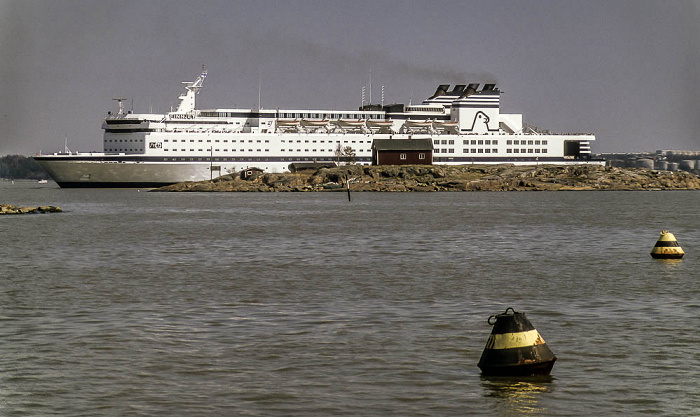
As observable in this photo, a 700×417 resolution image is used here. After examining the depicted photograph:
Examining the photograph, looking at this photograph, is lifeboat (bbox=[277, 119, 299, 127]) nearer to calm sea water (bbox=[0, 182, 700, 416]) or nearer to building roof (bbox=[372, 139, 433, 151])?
building roof (bbox=[372, 139, 433, 151])

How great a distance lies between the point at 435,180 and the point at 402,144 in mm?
8927

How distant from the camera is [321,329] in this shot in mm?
14273

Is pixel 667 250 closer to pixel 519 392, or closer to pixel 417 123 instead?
pixel 519 392

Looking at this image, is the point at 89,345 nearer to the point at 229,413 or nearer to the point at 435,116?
the point at 229,413

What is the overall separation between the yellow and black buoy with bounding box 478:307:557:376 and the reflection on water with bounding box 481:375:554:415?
12 centimetres

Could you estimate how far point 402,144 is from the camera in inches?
4203

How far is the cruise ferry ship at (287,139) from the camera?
9969 centimetres

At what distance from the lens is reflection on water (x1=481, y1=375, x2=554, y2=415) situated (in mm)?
9750

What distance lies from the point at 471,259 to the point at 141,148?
7929cm

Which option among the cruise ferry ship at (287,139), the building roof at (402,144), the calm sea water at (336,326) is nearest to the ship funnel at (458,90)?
the cruise ferry ship at (287,139)

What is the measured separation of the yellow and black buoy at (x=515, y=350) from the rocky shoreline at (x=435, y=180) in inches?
3355

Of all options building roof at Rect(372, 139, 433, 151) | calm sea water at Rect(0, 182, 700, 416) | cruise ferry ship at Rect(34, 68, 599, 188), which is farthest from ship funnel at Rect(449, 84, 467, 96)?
calm sea water at Rect(0, 182, 700, 416)

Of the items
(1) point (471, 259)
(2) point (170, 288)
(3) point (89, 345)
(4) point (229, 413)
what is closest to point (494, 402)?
(4) point (229, 413)

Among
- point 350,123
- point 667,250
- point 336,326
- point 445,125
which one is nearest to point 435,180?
point 350,123
